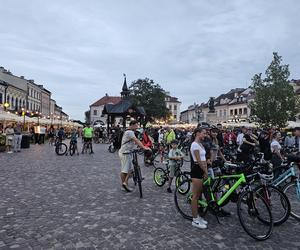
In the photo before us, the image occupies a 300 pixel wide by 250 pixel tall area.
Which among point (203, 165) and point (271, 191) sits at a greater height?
point (203, 165)

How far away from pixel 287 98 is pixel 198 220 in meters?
29.9

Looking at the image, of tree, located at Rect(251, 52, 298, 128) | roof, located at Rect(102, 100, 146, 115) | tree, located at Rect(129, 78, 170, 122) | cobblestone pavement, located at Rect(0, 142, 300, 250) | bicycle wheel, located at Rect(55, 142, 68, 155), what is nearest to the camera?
cobblestone pavement, located at Rect(0, 142, 300, 250)

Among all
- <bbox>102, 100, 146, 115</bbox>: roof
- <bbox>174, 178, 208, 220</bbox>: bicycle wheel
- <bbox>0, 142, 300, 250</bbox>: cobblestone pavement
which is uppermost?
<bbox>102, 100, 146, 115</bbox>: roof

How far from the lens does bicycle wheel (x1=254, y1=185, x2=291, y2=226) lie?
16.4ft

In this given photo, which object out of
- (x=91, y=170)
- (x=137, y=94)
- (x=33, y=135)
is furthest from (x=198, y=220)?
(x=137, y=94)

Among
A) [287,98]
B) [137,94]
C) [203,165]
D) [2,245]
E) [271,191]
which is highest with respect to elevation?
[137,94]

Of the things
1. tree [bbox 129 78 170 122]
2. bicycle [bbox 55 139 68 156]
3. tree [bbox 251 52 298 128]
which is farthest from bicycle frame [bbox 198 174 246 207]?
tree [bbox 129 78 170 122]

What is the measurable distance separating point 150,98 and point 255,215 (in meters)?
67.7

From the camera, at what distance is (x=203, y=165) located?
500cm

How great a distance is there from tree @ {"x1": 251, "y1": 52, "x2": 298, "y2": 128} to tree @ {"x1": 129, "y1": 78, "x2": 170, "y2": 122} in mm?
40724

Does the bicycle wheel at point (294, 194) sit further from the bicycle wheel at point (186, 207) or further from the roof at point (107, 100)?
the roof at point (107, 100)

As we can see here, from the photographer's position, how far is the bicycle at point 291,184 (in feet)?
19.4

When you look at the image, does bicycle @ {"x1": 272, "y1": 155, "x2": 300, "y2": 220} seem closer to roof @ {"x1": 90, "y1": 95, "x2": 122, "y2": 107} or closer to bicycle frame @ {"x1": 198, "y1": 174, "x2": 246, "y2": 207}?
bicycle frame @ {"x1": 198, "y1": 174, "x2": 246, "y2": 207}

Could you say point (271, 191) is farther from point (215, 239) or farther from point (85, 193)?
point (85, 193)
